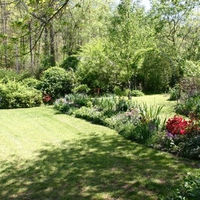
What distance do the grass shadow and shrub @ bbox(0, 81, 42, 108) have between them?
7.05 meters

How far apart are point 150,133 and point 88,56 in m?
11.0

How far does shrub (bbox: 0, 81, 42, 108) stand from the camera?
13.5 meters

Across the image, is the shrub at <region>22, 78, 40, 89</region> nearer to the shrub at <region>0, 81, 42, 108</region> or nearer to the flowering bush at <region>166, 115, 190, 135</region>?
the shrub at <region>0, 81, 42, 108</region>

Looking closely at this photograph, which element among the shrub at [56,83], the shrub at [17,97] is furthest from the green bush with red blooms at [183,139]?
the shrub at [56,83]

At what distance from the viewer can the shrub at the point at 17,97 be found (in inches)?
532

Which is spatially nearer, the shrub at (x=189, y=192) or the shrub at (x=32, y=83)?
the shrub at (x=189, y=192)

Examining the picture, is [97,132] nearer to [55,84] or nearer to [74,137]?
[74,137]

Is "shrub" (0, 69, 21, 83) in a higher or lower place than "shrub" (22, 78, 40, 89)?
higher

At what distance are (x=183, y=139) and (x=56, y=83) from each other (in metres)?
10.0

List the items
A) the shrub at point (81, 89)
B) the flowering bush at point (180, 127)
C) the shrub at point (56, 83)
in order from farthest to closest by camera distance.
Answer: the shrub at point (56, 83) → the shrub at point (81, 89) → the flowering bush at point (180, 127)

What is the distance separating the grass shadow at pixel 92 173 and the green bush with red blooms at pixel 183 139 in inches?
14.4

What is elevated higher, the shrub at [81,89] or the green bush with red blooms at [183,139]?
the shrub at [81,89]

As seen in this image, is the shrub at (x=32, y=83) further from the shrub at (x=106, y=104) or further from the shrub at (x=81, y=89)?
the shrub at (x=106, y=104)

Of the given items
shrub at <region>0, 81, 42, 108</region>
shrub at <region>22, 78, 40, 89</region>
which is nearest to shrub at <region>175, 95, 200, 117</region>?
shrub at <region>0, 81, 42, 108</region>
